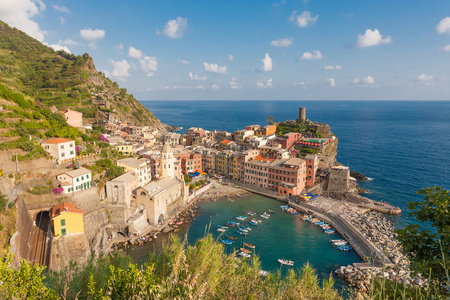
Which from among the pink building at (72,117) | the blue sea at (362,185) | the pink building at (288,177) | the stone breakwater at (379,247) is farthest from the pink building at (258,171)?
the pink building at (72,117)

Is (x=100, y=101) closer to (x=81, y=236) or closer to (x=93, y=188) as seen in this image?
(x=93, y=188)

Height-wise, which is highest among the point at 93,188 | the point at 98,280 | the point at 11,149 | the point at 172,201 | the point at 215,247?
the point at 11,149

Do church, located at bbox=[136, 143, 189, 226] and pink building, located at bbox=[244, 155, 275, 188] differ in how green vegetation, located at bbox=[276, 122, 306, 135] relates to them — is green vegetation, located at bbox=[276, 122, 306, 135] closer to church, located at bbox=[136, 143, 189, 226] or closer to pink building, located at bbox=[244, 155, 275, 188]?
pink building, located at bbox=[244, 155, 275, 188]

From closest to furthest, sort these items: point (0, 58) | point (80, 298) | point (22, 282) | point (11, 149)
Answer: point (22, 282)
point (80, 298)
point (11, 149)
point (0, 58)

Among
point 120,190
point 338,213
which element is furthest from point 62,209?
point 338,213

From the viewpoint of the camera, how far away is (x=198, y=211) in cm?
3934

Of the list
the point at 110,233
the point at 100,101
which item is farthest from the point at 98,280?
the point at 100,101

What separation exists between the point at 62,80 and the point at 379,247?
92477mm

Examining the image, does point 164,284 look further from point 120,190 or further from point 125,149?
point 125,149

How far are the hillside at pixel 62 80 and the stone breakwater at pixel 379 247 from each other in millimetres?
68441

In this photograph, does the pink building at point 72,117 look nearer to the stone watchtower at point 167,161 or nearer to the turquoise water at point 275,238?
the stone watchtower at point 167,161

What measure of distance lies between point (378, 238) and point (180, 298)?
32301mm

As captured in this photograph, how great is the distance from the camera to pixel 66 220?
23.8 m

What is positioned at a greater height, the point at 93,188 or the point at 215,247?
the point at 215,247
